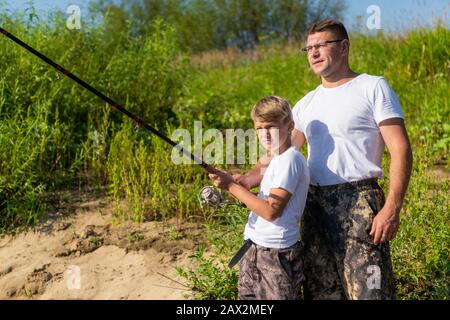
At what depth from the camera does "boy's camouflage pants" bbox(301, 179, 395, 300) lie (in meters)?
3.03

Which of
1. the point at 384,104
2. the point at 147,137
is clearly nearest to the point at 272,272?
the point at 384,104

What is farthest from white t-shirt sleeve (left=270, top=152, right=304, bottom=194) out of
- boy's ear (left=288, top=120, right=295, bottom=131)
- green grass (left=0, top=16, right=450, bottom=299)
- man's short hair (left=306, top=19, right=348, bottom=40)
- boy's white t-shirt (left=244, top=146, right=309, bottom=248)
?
green grass (left=0, top=16, right=450, bottom=299)

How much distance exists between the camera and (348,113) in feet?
10.0

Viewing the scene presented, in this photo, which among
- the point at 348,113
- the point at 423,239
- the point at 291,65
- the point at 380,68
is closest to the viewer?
the point at 348,113

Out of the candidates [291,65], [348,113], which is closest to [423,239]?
[348,113]

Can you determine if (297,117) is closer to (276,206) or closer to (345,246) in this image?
(276,206)

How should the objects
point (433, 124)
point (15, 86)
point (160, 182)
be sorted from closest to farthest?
point (160, 182)
point (15, 86)
point (433, 124)

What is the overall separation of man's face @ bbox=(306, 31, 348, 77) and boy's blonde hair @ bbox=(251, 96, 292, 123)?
29 cm

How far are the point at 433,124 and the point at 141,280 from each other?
414 cm

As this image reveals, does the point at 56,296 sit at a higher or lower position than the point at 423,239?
lower

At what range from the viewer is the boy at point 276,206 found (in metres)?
2.99

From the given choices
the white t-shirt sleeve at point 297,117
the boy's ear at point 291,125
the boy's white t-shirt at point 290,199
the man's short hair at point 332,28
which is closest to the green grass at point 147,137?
the boy's white t-shirt at point 290,199

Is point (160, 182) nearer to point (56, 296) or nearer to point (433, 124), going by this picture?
point (56, 296)

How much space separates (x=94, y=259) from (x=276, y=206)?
7.72ft
